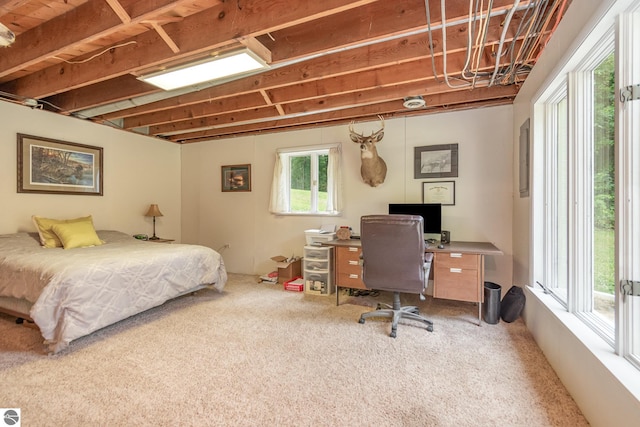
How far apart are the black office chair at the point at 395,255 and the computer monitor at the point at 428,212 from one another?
0.76 m

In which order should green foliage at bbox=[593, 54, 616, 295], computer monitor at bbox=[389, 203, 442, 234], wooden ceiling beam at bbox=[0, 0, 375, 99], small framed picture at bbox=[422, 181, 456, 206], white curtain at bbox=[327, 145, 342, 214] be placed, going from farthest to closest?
white curtain at bbox=[327, 145, 342, 214] → small framed picture at bbox=[422, 181, 456, 206] → computer monitor at bbox=[389, 203, 442, 234] → wooden ceiling beam at bbox=[0, 0, 375, 99] → green foliage at bbox=[593, 54, 616, 295]

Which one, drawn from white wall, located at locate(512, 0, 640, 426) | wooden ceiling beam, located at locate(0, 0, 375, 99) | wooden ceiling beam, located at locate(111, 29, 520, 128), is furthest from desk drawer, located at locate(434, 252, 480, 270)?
wooden ceiling beam, located at locate(0, 0, 375, 99)

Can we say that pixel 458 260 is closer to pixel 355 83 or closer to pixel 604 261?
pixel 604 261

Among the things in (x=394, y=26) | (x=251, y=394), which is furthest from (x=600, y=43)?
(x=251, y=394)

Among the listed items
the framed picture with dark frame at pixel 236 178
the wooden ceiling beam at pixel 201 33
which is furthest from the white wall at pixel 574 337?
the framed picture with dark frame at pixel 236 178

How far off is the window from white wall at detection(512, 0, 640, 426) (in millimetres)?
2431

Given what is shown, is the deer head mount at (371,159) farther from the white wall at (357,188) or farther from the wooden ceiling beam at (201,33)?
the wooden ceiling beam at (201,33)

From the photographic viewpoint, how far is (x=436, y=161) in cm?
372

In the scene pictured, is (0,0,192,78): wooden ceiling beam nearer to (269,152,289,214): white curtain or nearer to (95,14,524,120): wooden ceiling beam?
(95,14,524,120): wooden ceiling beam

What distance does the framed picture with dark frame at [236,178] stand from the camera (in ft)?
16.3

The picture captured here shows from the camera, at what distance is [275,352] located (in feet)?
7.59

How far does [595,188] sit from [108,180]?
556 cm

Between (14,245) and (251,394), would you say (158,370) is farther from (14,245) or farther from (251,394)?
(14,245)

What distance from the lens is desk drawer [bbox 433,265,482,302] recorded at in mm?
2881
